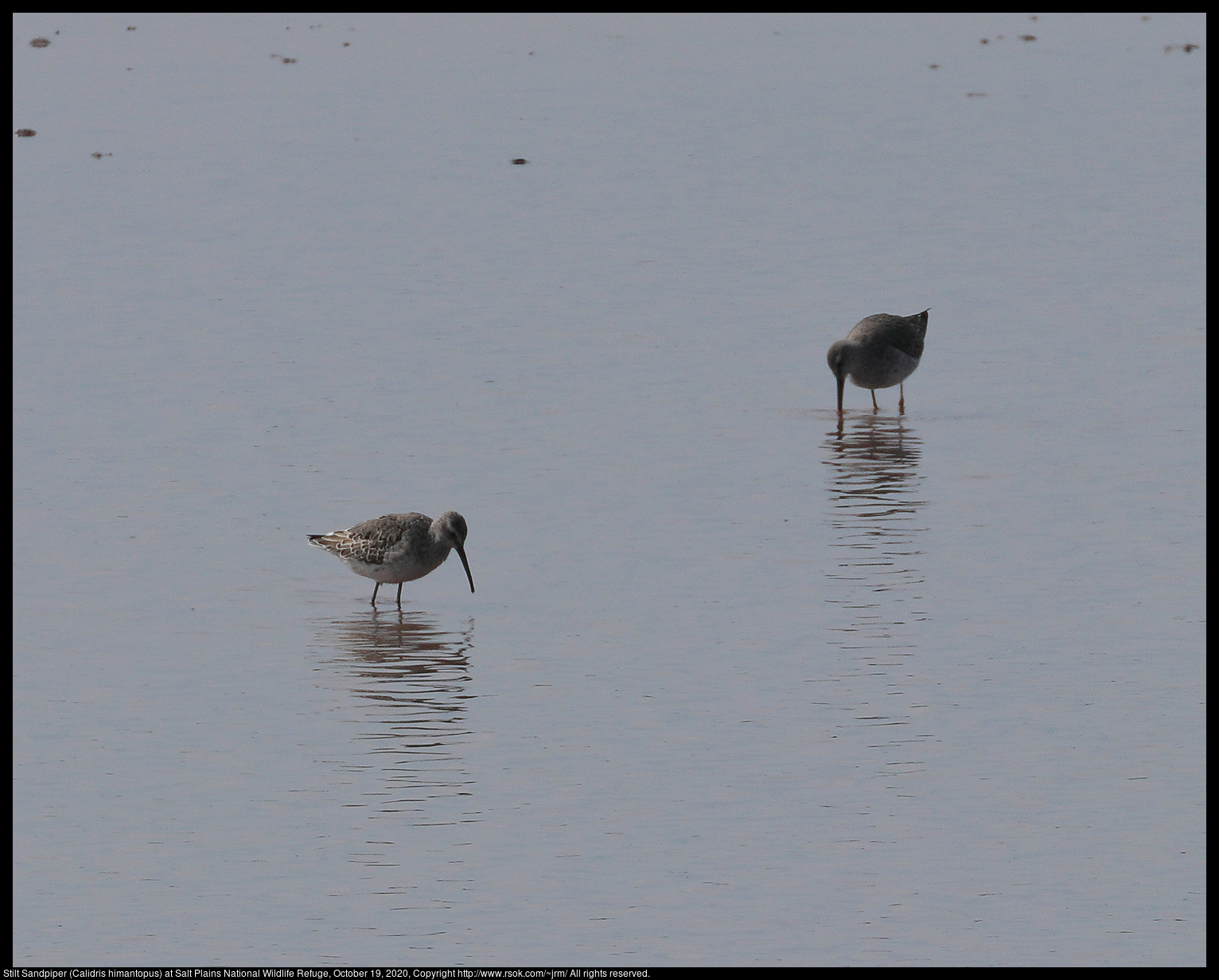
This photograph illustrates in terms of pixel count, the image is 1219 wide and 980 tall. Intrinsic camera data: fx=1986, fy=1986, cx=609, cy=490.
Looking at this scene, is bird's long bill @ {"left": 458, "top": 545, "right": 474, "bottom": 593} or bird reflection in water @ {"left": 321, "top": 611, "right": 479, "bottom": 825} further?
bird's long bill @ {"left": 458, "top": 545, "right": 474, "bottom": 593}

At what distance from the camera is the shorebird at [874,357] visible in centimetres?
2442

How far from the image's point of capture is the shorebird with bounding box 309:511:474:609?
17.1 metres

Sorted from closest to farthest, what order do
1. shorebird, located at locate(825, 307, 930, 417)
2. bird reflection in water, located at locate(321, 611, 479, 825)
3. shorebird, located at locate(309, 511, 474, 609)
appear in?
bird reflection in water, located at locate(321, 611, 479, 825) → shorebird, located at locate(309, 511, 474, 609) → shorebird, located at locate(825, 307, 930, 417)

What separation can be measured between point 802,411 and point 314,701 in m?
11.0

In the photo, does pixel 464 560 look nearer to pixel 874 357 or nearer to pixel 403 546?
pixel 403 546

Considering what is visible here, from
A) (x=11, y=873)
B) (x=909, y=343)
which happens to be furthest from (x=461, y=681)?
(x=909, y=343)

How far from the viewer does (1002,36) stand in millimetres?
63188

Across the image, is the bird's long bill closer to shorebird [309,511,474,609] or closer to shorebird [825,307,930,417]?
shorebird [309,511,474,609]

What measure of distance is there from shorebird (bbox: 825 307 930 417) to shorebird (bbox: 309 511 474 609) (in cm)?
799

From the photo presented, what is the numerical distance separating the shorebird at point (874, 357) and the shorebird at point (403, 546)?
799 cm

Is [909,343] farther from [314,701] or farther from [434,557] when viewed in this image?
[314,701]

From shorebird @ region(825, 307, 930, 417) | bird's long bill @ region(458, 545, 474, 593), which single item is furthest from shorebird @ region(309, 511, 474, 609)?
shorebird @ region(825, 307, 930, 417)

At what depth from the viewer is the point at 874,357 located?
963 inches

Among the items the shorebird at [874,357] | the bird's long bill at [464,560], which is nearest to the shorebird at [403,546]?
the bird's long bill at [464,560]
